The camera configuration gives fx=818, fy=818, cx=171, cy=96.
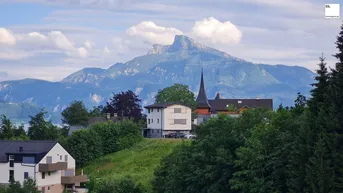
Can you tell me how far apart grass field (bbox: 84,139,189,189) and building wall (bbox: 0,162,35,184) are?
17.6 ft

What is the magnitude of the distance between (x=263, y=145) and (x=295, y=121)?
2.30 metres

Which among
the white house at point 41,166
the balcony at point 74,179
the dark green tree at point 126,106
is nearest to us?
the balcony at point 74,179

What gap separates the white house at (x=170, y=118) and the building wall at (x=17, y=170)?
25.1m

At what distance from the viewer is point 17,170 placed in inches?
2808

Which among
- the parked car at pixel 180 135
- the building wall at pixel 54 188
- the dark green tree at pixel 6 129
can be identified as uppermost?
the dark green tree at pixel 6 129

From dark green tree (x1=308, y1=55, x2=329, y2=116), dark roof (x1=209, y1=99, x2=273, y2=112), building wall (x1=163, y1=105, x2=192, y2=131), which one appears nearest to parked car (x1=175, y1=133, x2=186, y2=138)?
building wall (x1=163, y1=105, x2=192, y2=131)

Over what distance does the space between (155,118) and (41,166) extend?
87.5ft

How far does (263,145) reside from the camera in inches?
1668

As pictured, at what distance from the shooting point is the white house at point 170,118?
93250mm

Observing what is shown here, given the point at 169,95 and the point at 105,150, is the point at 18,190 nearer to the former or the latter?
the point at 105,150

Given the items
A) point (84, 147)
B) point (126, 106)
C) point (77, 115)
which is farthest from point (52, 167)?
point (77, 115)

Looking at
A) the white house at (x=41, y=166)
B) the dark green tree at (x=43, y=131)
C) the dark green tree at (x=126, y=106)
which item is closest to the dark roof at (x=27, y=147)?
the white house at (x=41, y=166)

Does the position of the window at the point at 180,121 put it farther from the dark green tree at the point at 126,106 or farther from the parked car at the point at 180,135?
the dark green tree at the point at 126,106

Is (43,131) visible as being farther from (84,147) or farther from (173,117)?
(84,147)
